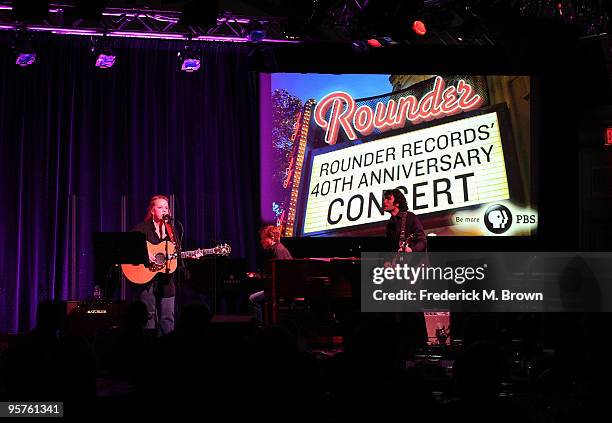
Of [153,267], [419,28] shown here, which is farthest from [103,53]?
[419,28]

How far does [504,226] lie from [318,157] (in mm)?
3058

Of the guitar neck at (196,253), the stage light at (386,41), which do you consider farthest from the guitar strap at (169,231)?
the stage light at (386,41)

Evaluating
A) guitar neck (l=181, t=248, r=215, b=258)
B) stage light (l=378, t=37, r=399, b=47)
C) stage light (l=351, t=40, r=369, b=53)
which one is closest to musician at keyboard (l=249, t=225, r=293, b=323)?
guitar neck (l=181, t=248, r=215, b=258)

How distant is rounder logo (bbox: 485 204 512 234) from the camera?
1229 centimetres

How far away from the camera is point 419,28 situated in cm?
1041

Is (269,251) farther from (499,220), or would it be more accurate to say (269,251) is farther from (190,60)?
(499,220)

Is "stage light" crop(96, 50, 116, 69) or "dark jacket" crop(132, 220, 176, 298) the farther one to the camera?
"stage light" crop(96, 50, 116, 69)

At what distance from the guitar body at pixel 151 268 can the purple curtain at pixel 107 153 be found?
147cm

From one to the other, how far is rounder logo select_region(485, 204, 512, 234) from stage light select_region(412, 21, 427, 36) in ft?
10.6

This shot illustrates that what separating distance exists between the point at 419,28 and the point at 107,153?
16.2 ft

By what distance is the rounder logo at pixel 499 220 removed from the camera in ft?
40.3

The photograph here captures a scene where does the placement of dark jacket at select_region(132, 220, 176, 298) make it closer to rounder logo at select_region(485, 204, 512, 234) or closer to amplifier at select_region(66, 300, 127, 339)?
amplifier at select_region(66, 300, 127, 339)

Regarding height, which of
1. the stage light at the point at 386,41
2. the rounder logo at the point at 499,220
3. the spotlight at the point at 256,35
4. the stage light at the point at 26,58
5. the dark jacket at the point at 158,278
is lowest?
the dark jacket at the point at 158,278

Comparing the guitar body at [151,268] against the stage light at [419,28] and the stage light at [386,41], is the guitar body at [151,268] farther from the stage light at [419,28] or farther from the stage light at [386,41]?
the stage light at [419,28]
